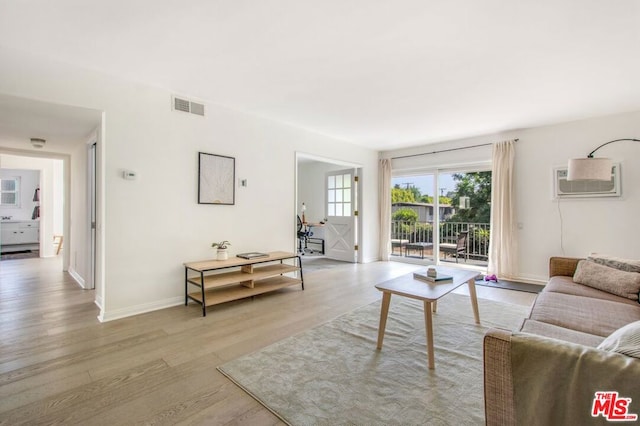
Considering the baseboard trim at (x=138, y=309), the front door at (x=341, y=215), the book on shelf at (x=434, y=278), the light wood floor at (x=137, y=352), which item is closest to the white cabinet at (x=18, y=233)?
the light wood floor at (x=137, y=352)

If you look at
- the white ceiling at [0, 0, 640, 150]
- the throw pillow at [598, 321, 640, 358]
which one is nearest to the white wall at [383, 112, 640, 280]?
the white ceiling at [0, 0, 640, 150]

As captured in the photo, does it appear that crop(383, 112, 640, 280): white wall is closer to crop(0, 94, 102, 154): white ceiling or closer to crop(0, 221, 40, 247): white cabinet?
crop(0, 94, 102, 154): white ceiling

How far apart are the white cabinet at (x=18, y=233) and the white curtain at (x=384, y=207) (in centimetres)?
917

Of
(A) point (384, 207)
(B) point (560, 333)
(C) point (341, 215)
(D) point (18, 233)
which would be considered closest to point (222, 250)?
(B) point (560, 333)

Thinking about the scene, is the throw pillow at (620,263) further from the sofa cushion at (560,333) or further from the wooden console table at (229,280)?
the wooden console table at (229,280)

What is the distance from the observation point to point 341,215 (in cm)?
684

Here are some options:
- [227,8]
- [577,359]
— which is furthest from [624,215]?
[227,8]

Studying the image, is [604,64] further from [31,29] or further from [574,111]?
[31,29]

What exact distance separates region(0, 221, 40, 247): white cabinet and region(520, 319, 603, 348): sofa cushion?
426 inches

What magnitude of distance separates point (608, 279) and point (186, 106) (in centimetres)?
471

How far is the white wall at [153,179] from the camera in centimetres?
287

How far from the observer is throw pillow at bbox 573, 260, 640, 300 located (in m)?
2.44

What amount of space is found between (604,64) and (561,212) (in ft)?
8.22

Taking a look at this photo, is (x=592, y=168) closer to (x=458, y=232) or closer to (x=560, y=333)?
(x=560, y=333)
